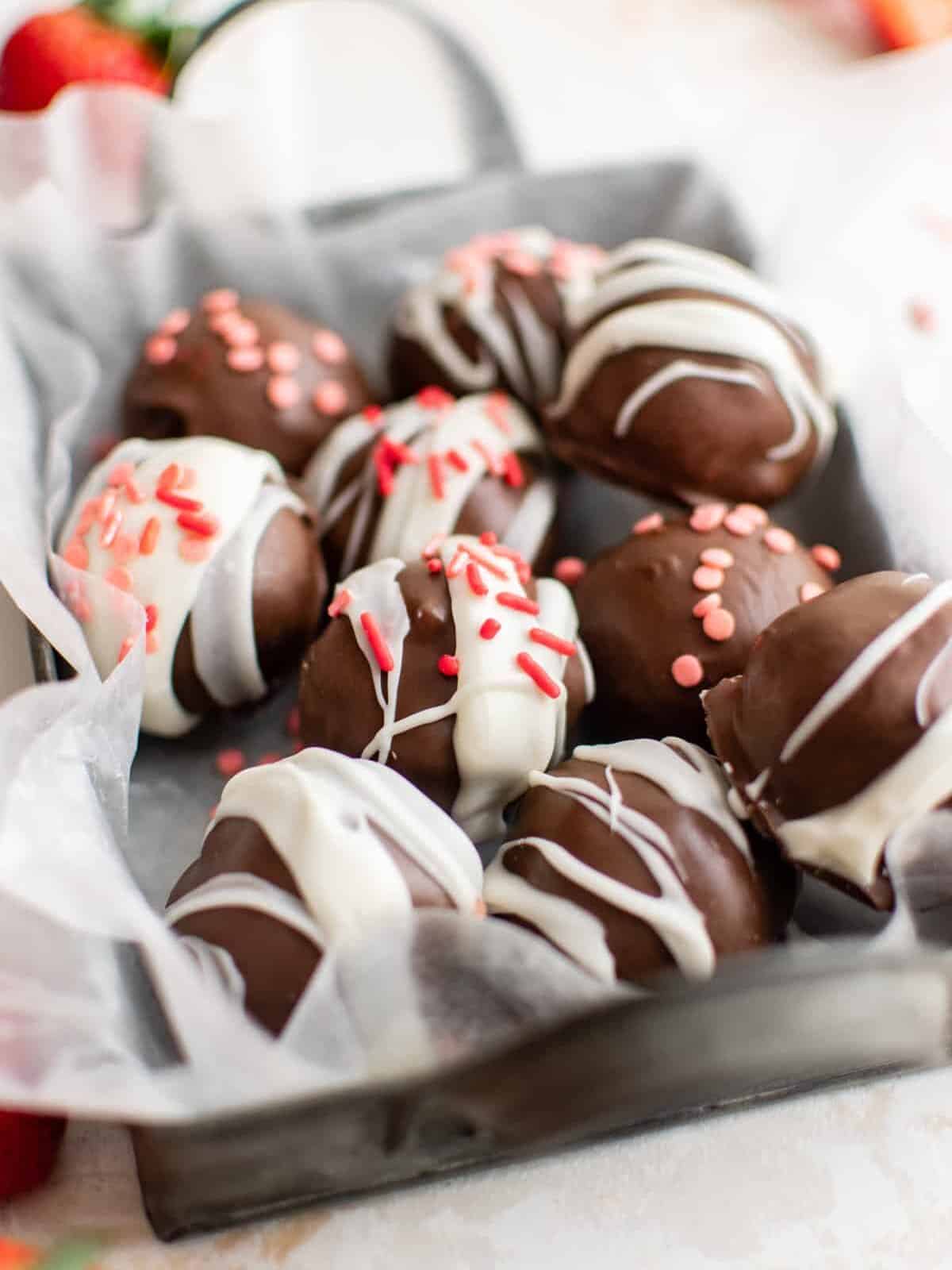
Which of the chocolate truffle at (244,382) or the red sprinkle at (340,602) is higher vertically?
the chocolate truffle at (244,382)

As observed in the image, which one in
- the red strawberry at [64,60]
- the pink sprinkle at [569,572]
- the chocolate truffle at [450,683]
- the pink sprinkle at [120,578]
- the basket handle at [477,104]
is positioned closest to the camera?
the chocolate truffle at [450,683]

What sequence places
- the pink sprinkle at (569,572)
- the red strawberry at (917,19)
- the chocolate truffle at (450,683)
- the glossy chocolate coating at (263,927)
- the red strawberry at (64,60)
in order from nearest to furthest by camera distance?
1. the glossy chocolate coating at (263,927)
2. the chocolate truffle at (450,683)
3. the pink sprinkle at (569,572)
4. the red strawberry at (64,60)
5. the red strawberry at (917,19)

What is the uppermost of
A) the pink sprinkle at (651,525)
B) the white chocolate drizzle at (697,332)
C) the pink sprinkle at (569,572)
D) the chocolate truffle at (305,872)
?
the white chocolate drizzle at (697,332)

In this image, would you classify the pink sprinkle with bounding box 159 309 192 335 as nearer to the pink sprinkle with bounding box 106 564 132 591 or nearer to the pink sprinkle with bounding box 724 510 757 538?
the pink sprinkle with bounding box 106 564 132 591

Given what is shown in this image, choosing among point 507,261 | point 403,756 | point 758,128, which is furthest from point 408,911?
point 758,128

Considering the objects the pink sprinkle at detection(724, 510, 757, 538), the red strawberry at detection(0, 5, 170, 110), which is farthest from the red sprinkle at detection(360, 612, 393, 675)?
the red strawberry at detection(0, 5, 170, 110)

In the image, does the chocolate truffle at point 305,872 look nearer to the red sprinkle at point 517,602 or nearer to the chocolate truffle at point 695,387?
the red sprinkle at point 517,602

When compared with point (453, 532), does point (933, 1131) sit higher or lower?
lower

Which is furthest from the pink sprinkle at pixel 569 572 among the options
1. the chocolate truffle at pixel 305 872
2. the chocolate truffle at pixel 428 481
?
the chocolate truffle at pixel 305 872

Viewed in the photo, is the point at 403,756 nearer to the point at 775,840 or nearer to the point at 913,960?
the point at 775,840
